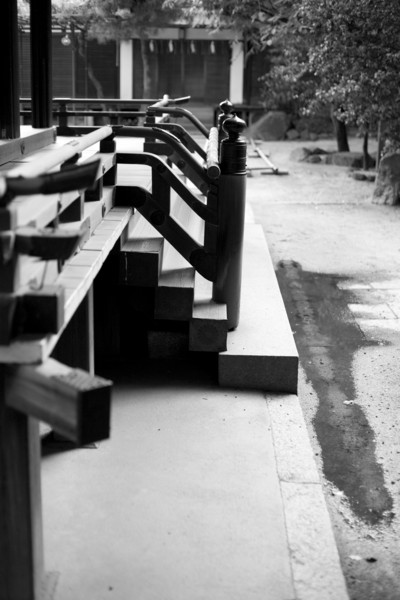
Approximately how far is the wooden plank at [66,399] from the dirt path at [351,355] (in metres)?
1.56

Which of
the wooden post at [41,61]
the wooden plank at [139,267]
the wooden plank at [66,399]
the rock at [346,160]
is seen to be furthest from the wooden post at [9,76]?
the rock at [346,160]

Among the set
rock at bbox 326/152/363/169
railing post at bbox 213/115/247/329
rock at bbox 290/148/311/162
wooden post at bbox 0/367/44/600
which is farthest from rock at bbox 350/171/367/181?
wooden post at bbox 0/367/44/600

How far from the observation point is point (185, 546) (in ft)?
10.7

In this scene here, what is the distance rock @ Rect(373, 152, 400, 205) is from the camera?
13430 mm

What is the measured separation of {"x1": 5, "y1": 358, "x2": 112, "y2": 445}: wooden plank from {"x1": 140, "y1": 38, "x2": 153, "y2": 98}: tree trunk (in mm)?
24323

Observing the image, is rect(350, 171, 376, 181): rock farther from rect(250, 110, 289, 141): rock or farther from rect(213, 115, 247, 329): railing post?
rect(213, 115, 247, 329): railing post

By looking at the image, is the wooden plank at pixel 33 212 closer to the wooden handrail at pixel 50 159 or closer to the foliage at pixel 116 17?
the wooden handrail at pixel 50 159

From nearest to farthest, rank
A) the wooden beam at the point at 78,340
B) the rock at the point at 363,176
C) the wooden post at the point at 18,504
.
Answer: the wooden post at the point at 18,504 → the wooden beam at the point at 78,340 → the rock at the point at 363,176

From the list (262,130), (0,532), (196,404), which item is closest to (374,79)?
(196,404)

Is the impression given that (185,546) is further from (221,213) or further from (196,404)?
(221,213)

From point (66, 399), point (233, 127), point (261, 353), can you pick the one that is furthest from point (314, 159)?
point (66, 399)

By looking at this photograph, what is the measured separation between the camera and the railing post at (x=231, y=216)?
5148mm

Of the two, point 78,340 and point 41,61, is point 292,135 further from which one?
point 78,340

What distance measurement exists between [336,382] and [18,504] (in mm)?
3677
